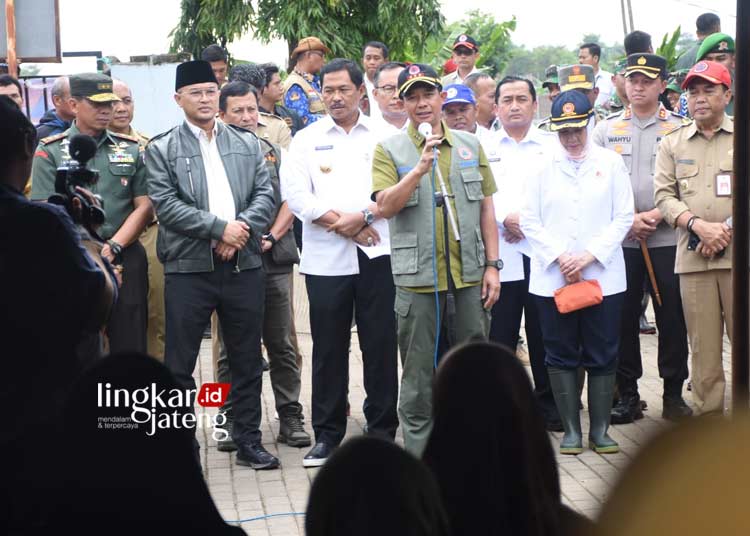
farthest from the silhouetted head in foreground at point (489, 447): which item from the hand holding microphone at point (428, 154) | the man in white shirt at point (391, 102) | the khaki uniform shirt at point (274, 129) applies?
the khaki uniform shirt at point (274, 129)

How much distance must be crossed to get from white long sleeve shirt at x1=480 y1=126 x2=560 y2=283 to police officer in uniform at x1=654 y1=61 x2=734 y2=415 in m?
0.93

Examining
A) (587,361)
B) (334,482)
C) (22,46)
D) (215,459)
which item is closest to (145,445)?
(334,482)

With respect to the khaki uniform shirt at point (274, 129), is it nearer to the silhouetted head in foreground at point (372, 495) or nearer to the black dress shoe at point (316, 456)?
the black dress shoe at point (316, 456)

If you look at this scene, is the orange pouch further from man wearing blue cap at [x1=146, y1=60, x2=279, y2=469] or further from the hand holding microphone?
man wearing blue cap at [x1=146, y1=60, x2=279, y2=469]

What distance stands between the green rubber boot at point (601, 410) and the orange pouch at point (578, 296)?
1.66 feet

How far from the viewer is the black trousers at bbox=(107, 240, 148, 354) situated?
6988mm

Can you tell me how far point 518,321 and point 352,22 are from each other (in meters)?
19.6

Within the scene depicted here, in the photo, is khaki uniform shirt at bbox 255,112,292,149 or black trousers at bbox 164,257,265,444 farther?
khaki uniform shirt at bbox 255,112,292,149

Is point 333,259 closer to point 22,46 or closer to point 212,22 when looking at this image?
point 22,46

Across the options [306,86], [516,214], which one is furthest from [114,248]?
[306,86]

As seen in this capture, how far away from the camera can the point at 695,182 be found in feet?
24.5

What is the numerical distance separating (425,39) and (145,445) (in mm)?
24554

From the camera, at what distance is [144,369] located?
329 centimetres

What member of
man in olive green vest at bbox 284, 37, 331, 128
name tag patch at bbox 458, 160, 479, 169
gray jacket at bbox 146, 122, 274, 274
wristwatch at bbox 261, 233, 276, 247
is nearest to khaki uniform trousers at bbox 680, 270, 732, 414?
name tag patch at bbox 458, 160, 479, 169
